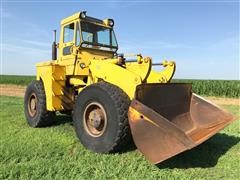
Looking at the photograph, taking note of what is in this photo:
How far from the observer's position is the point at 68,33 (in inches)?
297

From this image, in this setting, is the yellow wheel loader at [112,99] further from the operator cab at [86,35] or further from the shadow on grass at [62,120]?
the shadow on grass at [62,120]

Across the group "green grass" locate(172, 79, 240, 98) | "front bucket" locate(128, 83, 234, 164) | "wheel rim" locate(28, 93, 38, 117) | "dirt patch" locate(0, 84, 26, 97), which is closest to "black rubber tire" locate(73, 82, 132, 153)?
"front bucket" locate(128, 83, 234, 164)

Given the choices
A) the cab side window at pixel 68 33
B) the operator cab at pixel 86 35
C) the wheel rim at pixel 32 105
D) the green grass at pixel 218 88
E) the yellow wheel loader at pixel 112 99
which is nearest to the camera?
the yellow wheel loader at pixel 112 99

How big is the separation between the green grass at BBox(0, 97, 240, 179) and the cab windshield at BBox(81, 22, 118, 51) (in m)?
2.12

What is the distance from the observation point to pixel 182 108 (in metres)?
6.47

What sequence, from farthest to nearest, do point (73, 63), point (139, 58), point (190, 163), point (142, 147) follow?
point (73, 63)
point (139, 58)
point (190, 163)
point (142, 147)

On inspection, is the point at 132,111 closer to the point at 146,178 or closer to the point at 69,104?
the point at 146,178

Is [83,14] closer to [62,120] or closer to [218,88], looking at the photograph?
[62,120]

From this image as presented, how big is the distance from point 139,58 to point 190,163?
1.96 metres

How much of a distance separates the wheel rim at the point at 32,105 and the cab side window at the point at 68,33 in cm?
168

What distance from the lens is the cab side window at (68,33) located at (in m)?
7.37

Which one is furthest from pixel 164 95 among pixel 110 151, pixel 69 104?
pixel 69 104

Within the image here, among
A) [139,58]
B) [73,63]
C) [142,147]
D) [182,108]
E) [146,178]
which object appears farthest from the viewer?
[73,63]

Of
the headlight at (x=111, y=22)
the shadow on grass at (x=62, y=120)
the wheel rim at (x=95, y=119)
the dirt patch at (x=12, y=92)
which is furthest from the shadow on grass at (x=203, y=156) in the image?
the dirt patch at (x=12, y=92)
